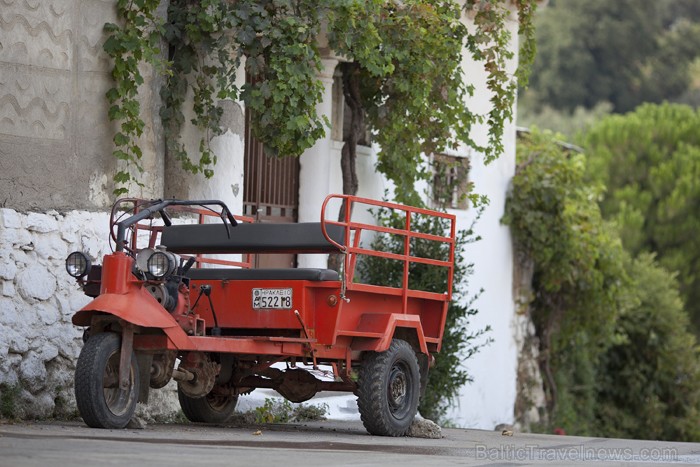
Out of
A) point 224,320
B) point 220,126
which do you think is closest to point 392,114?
point 220,126

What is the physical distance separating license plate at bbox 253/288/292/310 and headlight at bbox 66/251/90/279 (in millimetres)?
1302

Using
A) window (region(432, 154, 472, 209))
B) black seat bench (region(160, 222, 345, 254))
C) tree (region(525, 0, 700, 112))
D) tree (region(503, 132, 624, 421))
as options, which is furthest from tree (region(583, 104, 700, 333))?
black seat bench (region(160, 222, 345, 254))

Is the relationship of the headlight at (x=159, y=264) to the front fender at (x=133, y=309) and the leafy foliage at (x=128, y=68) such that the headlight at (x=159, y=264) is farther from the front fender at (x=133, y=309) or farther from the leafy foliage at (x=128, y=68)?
the leafy foliage at (x=128, y=68)

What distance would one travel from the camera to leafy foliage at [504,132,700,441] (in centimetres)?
1936

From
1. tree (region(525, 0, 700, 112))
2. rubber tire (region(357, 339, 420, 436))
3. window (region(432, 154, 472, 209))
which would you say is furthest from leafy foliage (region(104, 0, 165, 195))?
tree (region(525, 0, 700, 112))

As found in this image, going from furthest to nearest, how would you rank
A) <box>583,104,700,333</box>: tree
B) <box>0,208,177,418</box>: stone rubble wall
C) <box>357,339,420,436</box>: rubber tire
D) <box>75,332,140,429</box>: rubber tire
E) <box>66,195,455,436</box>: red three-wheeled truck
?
<box>583,104,700,333</box>: tree → <box>357,339,420,436</box>: rubber tire → <box>0,208,177,418</box>: stone rubble wall → <box>66,195,455,436</box>: red three-wheeled truck → <box>75,332,140,429</box>: rubber tire

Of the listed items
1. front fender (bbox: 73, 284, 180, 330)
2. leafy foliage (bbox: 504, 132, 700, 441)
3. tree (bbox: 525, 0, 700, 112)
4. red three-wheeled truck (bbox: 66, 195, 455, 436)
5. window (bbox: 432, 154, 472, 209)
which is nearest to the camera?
front fender (bbox: 73, 284, 180, 330)

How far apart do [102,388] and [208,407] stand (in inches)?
88.5

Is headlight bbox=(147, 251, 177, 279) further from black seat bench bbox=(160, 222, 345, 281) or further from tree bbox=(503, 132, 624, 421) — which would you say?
tree bbox=(503, 132, 624, 421)

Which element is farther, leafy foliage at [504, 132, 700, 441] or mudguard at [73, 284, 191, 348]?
leafy foliage at [504, 132, 700, 441]

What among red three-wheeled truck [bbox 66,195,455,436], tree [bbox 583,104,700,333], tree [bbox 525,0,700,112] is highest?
tree [bbox 525,0,700,112]

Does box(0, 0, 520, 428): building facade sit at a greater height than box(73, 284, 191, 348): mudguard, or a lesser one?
greater

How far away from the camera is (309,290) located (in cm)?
1005

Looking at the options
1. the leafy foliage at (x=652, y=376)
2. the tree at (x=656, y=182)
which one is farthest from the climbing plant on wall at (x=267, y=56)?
the tree at (x=656, y=182)
